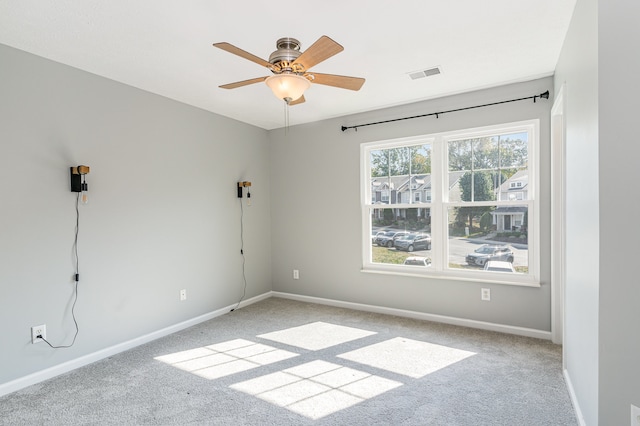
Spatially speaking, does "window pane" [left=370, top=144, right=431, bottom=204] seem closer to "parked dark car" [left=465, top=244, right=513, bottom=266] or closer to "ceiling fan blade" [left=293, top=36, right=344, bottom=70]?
"parked dark car" [left=465, top=244, right=513, bottom=266]

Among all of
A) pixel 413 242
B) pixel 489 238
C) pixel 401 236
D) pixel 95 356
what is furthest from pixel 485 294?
pixel 95 356

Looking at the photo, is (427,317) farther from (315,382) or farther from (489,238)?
(315,382)

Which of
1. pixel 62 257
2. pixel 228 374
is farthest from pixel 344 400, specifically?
pixel 62 257

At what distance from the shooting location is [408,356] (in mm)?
2939

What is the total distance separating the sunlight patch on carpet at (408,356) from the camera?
2725mm

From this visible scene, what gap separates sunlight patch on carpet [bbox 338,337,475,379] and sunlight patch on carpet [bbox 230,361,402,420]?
215mm

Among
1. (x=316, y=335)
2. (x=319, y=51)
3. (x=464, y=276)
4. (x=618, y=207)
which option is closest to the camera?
(x=618, y=207)

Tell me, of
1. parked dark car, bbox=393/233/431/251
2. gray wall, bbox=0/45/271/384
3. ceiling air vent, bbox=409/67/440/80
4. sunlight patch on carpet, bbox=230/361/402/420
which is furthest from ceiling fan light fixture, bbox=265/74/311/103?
parked dark car, bbox=393/233/431/251

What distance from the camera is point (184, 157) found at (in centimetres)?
378

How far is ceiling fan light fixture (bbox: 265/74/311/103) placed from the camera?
6.70 feet

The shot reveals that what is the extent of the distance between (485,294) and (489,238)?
598 mm

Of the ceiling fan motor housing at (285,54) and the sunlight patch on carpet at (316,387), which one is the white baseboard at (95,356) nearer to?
the sunlight patch on carpet at (316,387)

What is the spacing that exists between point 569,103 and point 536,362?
2.06 m

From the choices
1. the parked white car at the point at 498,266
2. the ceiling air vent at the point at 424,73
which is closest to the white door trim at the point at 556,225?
the parked white car at the point at 498,266
